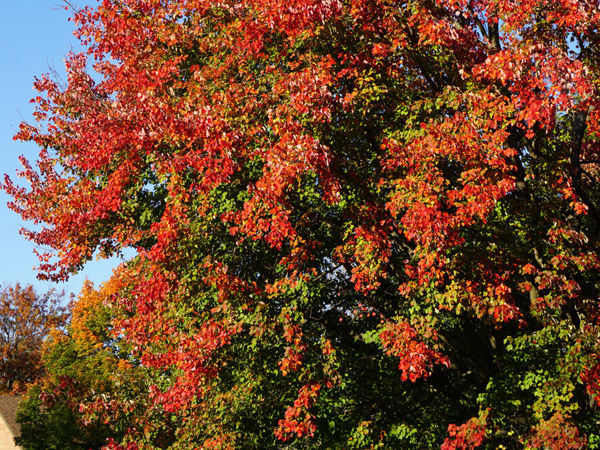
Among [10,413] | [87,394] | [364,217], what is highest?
[10,413]

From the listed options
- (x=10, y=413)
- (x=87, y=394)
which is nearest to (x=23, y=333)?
(x=10, y=413)

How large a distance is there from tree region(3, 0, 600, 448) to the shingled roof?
2718 cm

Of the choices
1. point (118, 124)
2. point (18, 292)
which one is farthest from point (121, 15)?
point (18, 292)

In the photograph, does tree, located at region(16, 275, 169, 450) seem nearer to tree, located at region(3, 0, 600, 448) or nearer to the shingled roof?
tree, located at region(3, 0, 600, 448)

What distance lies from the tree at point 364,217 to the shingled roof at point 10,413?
27182 millimetres

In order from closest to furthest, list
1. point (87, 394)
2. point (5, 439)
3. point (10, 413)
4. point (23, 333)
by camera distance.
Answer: point (87, 394) → point (5, 439) → point (10, 413) → point (23, 333)

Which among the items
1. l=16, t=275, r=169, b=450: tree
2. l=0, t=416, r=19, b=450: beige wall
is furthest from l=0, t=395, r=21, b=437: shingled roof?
l=16, t=275, r=169, b=450: tree

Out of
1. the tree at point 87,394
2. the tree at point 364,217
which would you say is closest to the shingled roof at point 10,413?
the tree at point 87,394

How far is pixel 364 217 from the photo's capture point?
39.2ft

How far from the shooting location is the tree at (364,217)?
420 inches

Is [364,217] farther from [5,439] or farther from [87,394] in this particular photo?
[5,439]

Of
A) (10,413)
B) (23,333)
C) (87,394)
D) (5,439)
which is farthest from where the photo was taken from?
(23,333)

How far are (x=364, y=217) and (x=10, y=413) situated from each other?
36.1 meters

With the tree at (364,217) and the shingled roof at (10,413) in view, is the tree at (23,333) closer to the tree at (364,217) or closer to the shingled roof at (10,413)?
the shingled roof at (10,413)
